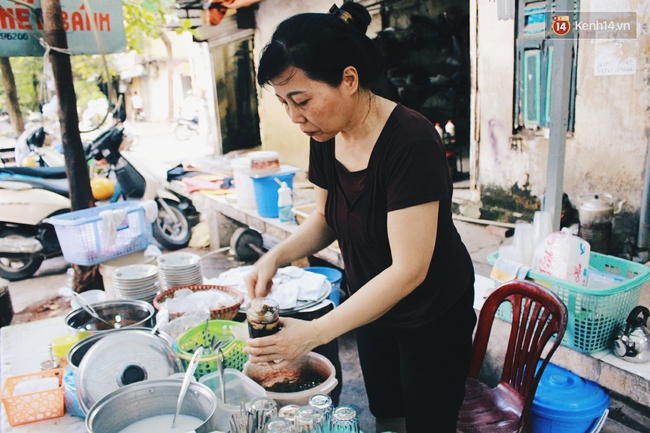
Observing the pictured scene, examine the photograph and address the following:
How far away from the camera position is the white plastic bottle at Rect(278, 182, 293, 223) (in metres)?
4.96

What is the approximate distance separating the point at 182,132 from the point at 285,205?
602 inches

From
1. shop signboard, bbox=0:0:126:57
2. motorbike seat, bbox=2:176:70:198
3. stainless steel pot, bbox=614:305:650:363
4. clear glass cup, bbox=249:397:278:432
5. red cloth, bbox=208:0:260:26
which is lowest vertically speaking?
stainless steel pot, bbox=614:305:650:363

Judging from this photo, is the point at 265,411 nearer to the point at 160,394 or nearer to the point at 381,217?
the point at 160,394

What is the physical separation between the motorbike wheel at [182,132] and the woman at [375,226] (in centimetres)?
1774

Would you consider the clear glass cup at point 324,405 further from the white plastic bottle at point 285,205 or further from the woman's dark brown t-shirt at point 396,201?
the white plastic bottle at point 285,205

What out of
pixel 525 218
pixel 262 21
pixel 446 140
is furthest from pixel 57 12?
pixel 262 21

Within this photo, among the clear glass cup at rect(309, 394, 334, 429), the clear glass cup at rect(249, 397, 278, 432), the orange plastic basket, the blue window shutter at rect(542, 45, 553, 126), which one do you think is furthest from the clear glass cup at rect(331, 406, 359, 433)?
the blue window shutter at rect(542, 45, 553, 126)

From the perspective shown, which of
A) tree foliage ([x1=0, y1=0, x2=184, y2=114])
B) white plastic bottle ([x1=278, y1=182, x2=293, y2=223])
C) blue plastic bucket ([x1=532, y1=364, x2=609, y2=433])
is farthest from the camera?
tree foliage ([x1=0, y1=0, x2=184, y2=114])

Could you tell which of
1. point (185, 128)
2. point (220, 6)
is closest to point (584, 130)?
point (220, 6)

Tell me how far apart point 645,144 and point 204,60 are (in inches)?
367

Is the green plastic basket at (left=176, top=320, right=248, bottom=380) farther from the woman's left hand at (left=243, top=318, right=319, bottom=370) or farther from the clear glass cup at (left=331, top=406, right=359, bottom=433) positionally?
the clear glass cup at (left=331, top=406, right=359, bottom=433)

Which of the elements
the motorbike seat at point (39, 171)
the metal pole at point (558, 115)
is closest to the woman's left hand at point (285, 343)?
the metal pole at point (558, 115)

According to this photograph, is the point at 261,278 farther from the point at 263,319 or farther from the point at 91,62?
the point at 91,62

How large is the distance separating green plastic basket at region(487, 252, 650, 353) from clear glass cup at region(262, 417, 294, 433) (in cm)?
179
